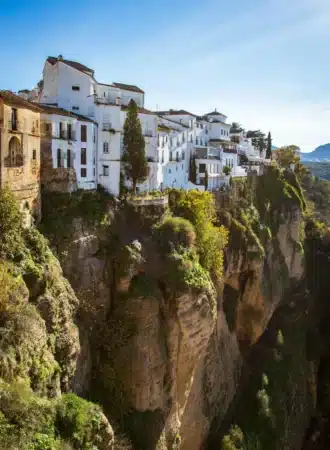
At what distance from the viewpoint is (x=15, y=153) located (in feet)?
74.0

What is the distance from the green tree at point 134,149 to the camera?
103 feet

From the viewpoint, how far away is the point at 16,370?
54.0 ft

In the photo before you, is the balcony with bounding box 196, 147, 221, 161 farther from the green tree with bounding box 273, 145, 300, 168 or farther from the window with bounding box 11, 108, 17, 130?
the window with bounding box 11, 108, 17, 130

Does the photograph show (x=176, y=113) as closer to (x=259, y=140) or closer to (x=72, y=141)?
(x=72, y=141)

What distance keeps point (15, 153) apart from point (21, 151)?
38 centimetres

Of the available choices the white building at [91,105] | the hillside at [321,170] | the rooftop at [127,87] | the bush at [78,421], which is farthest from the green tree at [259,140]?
the hillside at [321,170]

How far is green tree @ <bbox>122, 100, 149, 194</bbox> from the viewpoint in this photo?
31.4m

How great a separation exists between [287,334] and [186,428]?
23085 millimetres

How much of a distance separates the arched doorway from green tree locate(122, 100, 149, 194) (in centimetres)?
1034

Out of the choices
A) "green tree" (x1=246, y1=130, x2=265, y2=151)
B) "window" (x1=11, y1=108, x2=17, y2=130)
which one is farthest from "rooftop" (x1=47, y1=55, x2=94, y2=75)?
"green tree" (x1=246, y1=130, x2=265, y2=151)

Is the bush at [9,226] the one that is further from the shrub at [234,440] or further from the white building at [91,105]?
the shrub at [234,440]

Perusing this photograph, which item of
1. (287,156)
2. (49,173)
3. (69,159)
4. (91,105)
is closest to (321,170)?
(287,156)

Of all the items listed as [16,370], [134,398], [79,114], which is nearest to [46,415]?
[16,370]

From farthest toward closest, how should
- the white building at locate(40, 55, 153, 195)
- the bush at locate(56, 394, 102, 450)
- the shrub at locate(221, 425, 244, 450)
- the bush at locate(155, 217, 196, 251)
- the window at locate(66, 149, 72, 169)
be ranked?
the shrub at locate(221, 425, 244, 450), the white building at locate(40, 55, 153, 195), the bush at locate(155, 217, 196, 251), the window at locate(66, 149, 72, 169), the bush at locate(56, 394, 102, 450)
